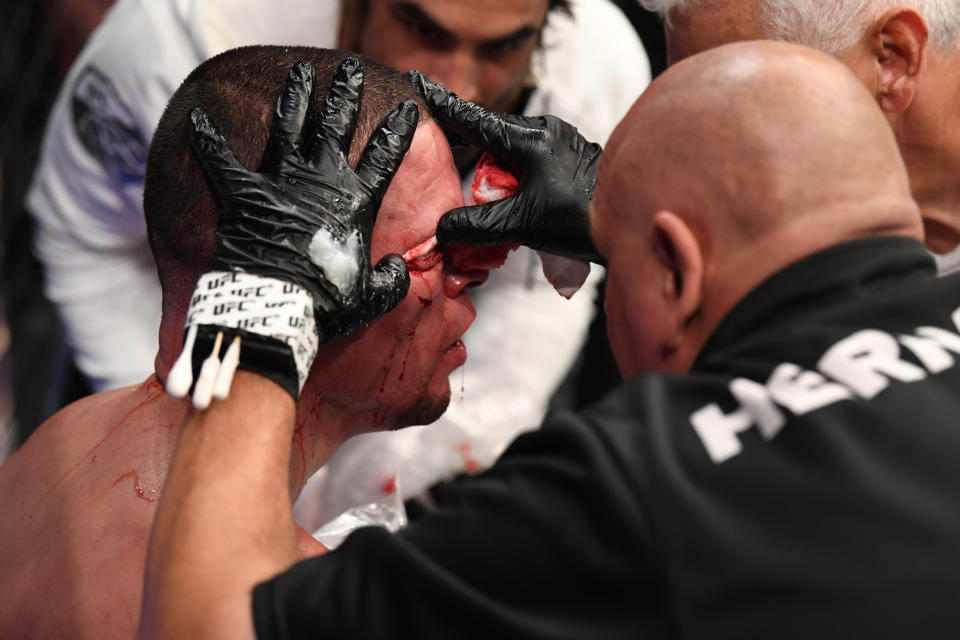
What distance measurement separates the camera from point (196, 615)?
99cm

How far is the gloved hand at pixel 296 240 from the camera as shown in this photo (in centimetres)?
121

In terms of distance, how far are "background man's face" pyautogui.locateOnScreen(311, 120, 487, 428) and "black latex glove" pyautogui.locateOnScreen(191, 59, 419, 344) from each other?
12cm

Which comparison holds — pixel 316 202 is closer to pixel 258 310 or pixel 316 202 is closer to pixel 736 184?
pixel 258 310

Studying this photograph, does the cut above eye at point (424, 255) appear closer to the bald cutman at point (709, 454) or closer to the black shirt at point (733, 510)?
the bald cutman at point (709, 454)

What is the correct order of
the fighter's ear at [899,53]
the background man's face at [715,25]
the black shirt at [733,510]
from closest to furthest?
the black shirt at [733,510] → the fighter's ear at [899,53] → the background man's face at [715,25]

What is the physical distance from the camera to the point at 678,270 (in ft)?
3.63

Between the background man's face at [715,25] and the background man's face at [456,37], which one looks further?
the background man's face at [456,37]

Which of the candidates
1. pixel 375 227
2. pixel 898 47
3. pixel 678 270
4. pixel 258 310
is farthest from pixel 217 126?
pixel 898 47

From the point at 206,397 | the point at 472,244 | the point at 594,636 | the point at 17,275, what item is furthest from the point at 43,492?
the point at 17,275

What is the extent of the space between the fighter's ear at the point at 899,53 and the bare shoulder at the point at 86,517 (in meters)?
1.28

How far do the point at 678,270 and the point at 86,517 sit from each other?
3.01 ft

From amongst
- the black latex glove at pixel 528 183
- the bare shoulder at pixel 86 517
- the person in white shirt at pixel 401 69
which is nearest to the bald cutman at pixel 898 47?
the black latex glove at pixel 528 183

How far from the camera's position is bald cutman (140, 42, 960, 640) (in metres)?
0.86

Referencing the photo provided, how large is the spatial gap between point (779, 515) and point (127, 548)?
3.00ft
